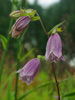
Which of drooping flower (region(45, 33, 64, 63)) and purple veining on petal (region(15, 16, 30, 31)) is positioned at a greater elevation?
purple veining on petal (region(15, 16, 30, 31))

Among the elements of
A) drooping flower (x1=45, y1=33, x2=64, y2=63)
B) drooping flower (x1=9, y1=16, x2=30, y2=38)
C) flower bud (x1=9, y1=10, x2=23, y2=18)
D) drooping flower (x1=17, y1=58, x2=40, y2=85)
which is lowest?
drooping flower (x1=17, y1=58, x2=40, y2=85)

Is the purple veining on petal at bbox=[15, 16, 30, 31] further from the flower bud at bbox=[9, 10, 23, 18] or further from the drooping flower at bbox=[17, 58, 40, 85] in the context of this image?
the drooping flower at bbox=[17, 58, 40, 85]

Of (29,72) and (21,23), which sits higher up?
(21,23)

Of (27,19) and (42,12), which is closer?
(27,19)

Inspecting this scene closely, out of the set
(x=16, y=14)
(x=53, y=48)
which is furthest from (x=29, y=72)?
(x=16, y=14)

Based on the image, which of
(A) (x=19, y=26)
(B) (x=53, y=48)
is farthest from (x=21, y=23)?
(B) (x=53, y=48)

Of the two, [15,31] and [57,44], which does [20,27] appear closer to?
[15,31]

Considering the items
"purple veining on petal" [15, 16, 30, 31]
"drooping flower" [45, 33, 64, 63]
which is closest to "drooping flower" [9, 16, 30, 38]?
"purple veining on petal" [15, 16, 30, 31]

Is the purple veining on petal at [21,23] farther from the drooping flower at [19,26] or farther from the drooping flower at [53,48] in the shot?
the drooping flower at [53,48]

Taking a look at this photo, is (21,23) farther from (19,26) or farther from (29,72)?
(29,72)

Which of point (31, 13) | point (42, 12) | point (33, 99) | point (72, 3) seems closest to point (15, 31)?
point (31, 13)

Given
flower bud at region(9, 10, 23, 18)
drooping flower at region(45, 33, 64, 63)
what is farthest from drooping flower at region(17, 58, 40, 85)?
flower bud at region(9, 10, 23, 18)
